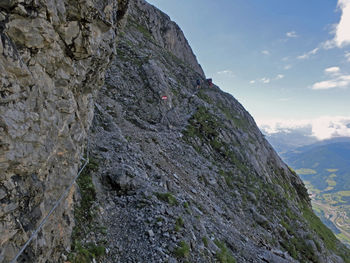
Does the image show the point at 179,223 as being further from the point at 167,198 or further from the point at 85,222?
the point at 85,222

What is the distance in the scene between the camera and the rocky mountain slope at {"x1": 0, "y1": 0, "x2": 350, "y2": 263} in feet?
18.2

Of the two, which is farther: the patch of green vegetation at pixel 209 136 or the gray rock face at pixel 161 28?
the gray rock face at pixel 161 28

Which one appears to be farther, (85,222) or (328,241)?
(328,241)

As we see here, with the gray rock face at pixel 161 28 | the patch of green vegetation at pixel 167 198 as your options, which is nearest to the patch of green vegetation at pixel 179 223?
the patch of green vegetation at pixel 167 198

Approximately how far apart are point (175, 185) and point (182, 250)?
7475 mm

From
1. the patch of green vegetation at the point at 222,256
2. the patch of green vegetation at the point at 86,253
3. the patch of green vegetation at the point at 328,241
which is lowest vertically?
the patch of green vegetation at the point at 328,241

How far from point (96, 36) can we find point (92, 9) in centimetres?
119

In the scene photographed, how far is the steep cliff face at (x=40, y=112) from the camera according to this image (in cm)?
516

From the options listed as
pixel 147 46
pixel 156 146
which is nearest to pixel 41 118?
pixel 156 146

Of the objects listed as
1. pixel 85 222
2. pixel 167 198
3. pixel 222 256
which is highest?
pixel 167 198

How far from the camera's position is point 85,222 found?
1023 cm

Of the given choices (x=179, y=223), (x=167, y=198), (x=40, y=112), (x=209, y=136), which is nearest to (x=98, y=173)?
(x=167, y=198)

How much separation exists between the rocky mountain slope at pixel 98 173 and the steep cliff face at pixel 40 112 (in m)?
0.04

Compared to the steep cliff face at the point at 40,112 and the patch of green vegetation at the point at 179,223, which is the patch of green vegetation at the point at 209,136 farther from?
the steep cliff face at the point at 40,112
